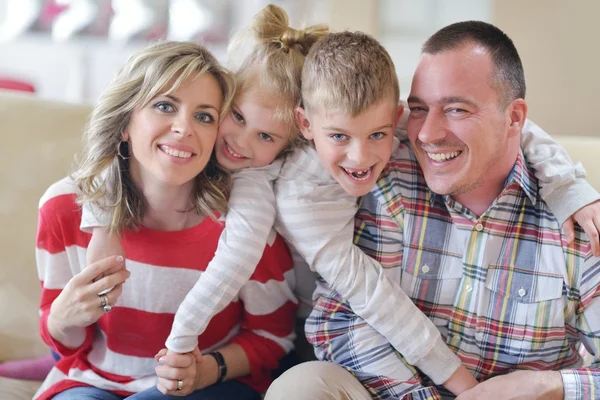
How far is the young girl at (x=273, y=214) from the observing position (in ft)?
4.76

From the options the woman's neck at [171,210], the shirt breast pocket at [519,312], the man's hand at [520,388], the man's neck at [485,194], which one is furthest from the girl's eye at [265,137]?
the man's hand at [520,388]

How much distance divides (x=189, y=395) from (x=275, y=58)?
2.59 ft

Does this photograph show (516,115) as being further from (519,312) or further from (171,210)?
(171,210)

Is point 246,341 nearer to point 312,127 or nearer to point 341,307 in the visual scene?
point 341,307

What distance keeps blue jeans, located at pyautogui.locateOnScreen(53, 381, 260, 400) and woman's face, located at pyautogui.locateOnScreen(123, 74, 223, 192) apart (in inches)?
18.8

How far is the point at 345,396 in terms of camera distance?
57.1 inches

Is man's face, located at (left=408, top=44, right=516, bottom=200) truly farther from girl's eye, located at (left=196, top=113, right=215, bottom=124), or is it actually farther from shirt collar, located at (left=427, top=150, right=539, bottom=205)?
girl's eye, located at (left=196, top=113, right=215, bottom=124)

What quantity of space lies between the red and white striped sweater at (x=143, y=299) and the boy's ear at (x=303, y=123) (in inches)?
10.2

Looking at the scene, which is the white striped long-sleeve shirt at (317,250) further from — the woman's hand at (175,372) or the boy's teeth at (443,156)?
the boy's teeth at (443,156)

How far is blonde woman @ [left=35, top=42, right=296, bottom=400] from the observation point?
1.47m

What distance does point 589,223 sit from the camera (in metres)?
1.41

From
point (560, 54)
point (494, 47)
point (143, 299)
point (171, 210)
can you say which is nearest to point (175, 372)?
point (143, 299)

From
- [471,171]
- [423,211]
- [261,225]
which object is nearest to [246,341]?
[261,225]

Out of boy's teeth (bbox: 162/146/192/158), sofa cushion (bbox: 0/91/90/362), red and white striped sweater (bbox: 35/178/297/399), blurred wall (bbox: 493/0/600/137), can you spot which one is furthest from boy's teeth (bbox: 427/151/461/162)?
sofa cushion (bbox: 0/91/90/362)
